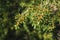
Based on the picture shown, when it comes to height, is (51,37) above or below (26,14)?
below

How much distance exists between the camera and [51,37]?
373cm

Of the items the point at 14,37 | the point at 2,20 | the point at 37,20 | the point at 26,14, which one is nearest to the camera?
the point at 37,20

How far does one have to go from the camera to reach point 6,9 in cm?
381

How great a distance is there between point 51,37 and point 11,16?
0.87m

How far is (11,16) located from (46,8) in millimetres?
1669

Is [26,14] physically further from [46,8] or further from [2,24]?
[2,24]

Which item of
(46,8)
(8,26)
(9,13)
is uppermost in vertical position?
(46,8)

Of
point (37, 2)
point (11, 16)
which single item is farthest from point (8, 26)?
point (37, 2)

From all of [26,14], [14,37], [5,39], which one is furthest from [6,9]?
[26,14]

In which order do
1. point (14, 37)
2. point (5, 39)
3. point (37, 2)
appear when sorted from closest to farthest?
point (37, 2)
point (5, 39)
point (14, 37)

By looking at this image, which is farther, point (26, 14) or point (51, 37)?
point (51, 37)

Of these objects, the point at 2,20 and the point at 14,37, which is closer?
the point at 2,20

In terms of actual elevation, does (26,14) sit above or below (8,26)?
above

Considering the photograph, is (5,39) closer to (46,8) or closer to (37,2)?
(37,2)
